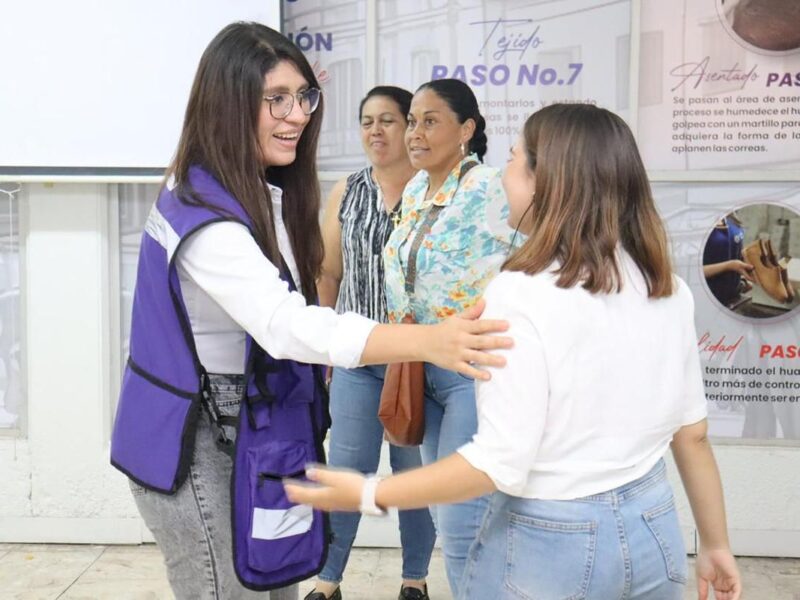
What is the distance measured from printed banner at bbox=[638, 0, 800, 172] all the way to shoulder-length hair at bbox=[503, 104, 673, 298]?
251 cm

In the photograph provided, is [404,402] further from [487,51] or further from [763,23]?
[763,23]

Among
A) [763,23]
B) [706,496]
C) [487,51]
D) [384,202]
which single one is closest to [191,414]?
[706,496]

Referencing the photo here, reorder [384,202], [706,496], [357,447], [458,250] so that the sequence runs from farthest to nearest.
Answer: [384,202] < [357,447] < [458,250] < [706,496]

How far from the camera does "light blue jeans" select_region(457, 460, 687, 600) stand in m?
1.37

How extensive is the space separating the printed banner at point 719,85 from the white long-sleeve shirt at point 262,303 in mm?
2578

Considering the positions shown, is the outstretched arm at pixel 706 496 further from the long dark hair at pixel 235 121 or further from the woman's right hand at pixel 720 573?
the long dark hair at pixel 235 121

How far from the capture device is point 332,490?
142cm

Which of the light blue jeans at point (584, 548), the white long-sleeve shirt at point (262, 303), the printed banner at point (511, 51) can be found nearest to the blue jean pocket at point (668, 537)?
the light blue jeans at point (584, 548)

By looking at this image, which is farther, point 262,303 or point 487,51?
point 487,51

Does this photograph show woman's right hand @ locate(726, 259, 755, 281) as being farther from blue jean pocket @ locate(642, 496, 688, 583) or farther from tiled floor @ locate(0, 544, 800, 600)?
blue jean pocket @ locate(642, 496, 688, 583)

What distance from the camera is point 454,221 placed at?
2764 mm

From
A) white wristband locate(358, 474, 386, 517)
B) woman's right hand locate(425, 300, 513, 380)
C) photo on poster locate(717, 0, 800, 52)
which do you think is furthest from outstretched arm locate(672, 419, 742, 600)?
photo on poster locate(717, 0, 800, 52)

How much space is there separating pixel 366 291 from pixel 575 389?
190 centimetres

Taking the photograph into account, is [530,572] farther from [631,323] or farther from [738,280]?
[738,280]
